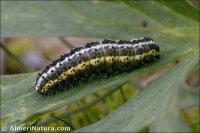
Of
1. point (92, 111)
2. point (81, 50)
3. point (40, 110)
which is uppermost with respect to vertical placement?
point (81, 50)

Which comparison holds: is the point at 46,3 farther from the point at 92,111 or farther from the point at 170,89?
the point at 170,89

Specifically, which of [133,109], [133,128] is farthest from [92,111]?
[133,128]

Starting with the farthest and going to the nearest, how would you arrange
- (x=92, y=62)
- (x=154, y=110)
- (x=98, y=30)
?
1. (x=98, y=30)
2. (x=92, y=62)
3. (x=154, y=110)

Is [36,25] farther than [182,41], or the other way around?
[36,25]

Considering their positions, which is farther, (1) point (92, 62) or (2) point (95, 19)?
(2) point (95, 19)

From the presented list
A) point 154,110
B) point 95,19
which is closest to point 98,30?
point 95,19

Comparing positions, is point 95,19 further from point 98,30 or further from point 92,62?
point 92,62
